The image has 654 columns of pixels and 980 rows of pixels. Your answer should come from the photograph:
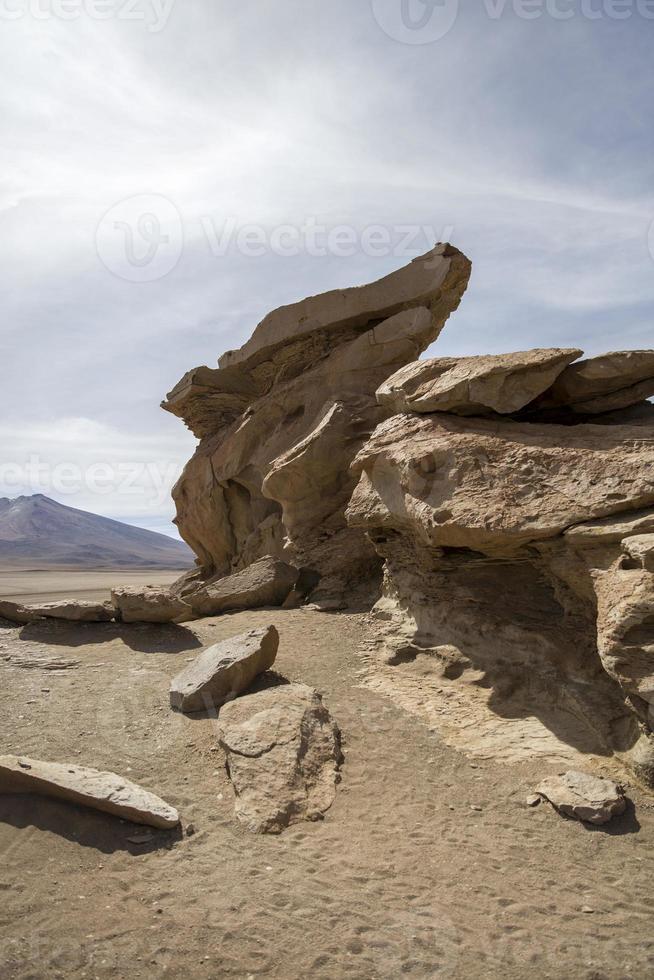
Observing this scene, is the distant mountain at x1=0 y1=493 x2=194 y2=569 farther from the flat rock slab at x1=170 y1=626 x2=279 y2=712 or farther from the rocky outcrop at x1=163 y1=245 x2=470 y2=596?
the flat rock slab at x1=170 y1=626 x2=279 y2=712

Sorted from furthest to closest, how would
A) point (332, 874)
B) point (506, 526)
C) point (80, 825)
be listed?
point (506, 526) < point (80, 825) < point (332, 874)

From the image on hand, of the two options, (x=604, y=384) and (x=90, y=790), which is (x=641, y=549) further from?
(x=90, y=790)

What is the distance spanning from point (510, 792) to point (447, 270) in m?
9.40

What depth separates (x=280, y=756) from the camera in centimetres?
512

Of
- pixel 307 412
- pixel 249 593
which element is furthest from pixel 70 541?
pixel 249 593

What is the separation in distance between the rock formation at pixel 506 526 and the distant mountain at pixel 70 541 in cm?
8041

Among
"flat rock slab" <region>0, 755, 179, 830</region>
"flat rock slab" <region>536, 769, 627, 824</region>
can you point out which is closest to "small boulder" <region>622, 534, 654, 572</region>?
"flat rock slab" <region>536, 769, 627, 824</region>

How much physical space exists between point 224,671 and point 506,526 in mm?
3273

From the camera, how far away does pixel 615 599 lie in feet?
16.7

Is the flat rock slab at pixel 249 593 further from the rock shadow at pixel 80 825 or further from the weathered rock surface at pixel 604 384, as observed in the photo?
the rock shadow at pixel 80 825

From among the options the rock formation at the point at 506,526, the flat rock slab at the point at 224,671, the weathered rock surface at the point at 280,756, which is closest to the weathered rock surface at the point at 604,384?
the rock formation at the point at 506,526

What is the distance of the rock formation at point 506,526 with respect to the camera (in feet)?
17.5

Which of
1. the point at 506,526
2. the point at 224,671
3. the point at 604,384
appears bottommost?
the point at 224,671

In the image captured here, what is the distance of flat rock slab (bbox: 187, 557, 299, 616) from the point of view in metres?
10.1
